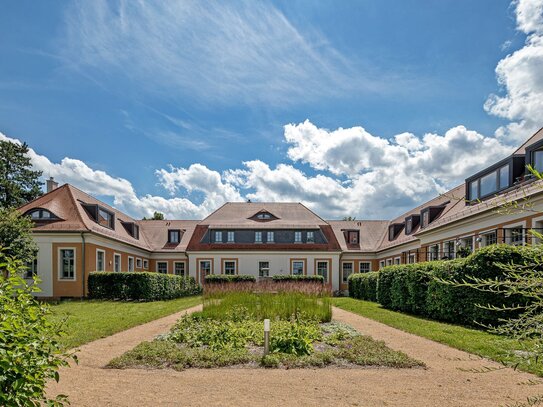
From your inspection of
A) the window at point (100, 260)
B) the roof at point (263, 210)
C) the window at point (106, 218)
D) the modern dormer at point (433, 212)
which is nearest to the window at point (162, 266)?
the roof at point (263, 210)

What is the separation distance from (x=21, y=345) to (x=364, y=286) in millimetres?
22473

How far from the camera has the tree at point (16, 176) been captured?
133ft

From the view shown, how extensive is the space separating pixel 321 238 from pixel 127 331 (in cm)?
2388

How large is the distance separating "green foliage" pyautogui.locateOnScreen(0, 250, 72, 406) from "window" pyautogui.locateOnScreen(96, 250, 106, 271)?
917 inches

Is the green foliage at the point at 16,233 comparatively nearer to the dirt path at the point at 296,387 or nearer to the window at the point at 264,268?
the dirt path at the point at 296,387

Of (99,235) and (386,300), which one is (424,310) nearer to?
(386,300)

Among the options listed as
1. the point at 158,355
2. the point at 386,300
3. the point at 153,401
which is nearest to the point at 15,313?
the point at 153,401

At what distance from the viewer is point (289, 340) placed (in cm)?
743

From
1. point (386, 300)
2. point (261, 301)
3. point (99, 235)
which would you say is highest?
point (99, 235)

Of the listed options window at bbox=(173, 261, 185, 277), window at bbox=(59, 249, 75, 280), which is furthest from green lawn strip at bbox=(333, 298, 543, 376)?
window at bbox=(173, 261, 185, 277)

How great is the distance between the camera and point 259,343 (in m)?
8.14

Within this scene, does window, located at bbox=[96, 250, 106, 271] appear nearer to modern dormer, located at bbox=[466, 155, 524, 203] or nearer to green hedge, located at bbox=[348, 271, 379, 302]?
green hedge, located at bbox=[348, 271, 379, 302]

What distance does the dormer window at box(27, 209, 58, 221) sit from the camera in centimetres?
2380

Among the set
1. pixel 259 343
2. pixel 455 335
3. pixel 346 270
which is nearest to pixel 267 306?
pixel 259 343
